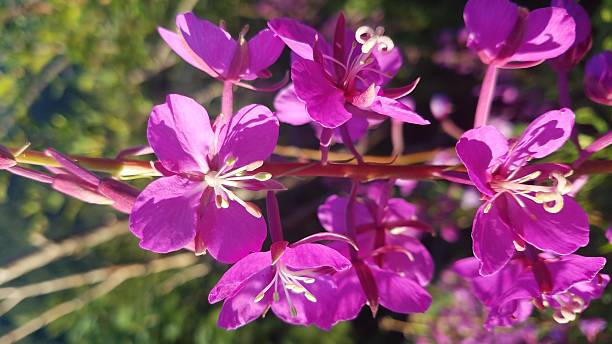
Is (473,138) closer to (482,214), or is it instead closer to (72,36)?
(482,214)

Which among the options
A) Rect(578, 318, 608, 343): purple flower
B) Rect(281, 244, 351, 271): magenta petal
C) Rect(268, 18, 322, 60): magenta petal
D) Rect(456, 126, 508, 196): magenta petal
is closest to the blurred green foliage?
Rect(578, 318, 608, 343): purple flower

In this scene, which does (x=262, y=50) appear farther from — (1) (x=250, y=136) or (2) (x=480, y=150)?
(2) (x=480, y=150)

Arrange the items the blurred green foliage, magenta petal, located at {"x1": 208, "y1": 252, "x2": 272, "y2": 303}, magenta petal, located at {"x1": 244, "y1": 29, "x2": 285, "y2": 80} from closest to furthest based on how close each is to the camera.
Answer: magenta petal, located at {"x1": 208, "y1": 252, "x2": 272, "y2": 303}
magenta petal, located at {"x1": 244, "y1": 29, "x2": 285, "y2": 80}
the blurred green foliage

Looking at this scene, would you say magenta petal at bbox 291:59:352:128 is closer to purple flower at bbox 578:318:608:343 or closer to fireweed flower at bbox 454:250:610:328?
fireweed flower at bbox 454:250:610:328

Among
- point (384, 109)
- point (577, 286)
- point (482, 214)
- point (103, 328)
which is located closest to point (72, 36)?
point (103, 328)

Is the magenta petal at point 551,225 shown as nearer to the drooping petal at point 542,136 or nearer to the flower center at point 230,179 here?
the drooping petal at point 542,136
